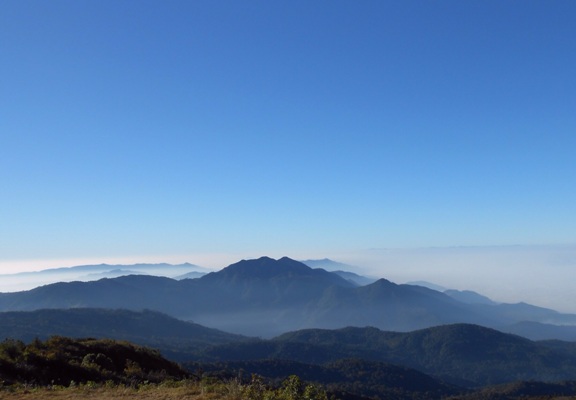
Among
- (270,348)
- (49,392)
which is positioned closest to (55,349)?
(49,392)

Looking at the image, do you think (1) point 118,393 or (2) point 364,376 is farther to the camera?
(2) point 364,376

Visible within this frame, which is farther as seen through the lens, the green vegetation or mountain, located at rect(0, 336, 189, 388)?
mountain, located at rect(0, 336, 189, 388)

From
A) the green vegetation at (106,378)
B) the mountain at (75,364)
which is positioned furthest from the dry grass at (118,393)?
the mountain at (75,364)

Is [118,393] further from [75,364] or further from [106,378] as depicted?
[75,364]

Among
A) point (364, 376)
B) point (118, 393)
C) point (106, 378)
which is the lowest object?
point (364, 376)

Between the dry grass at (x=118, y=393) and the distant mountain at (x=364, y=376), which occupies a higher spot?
the dry grass at (x=118, y=393)

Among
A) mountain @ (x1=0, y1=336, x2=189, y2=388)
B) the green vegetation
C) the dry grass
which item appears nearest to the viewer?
the green vegetation

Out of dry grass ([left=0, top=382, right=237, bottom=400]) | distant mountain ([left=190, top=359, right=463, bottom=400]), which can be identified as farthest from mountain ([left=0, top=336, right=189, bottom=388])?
distant mountain ([left=190, top=359, right=463, bottom=400])

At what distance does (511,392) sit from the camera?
107438 millimetres

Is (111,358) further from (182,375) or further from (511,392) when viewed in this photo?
(511,392)

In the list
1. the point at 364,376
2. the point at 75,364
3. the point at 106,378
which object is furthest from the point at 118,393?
the point at 364,376

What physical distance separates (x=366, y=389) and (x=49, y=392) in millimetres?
106374

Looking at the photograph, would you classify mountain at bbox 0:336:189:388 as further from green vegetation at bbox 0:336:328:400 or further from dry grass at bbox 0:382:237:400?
dry grass at bbox 0:382:237:400

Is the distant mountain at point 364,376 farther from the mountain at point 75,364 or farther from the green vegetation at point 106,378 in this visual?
the green vegetation at point 106,378
